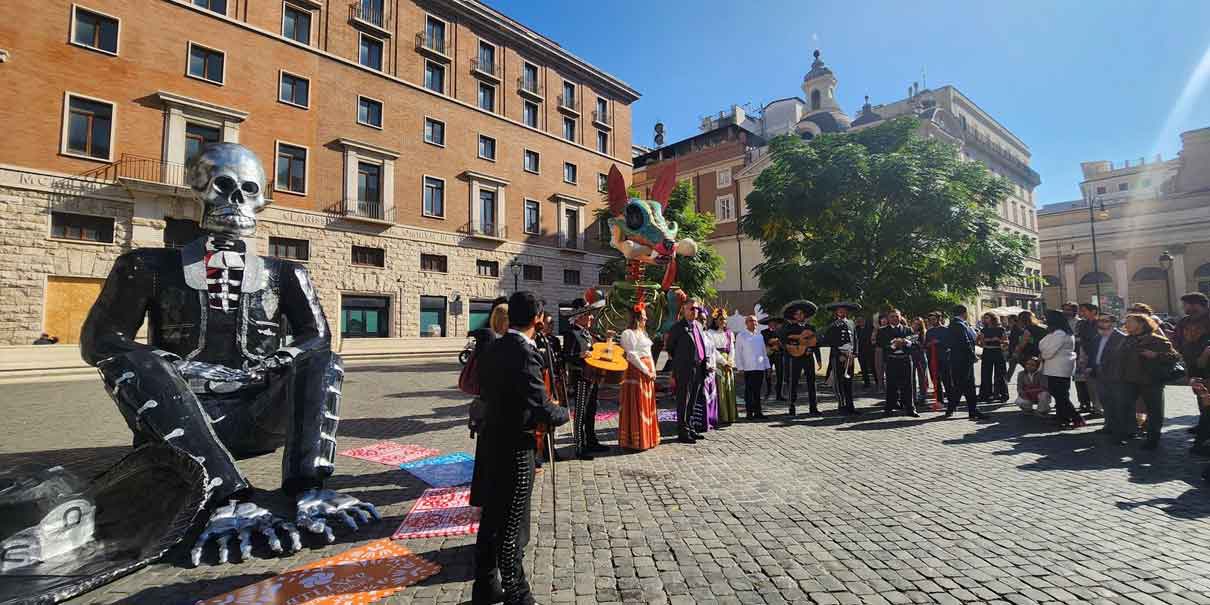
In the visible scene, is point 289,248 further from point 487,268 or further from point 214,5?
point 214,5

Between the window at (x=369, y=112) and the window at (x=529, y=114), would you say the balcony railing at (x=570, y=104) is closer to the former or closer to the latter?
the window at (x=529, y=114)

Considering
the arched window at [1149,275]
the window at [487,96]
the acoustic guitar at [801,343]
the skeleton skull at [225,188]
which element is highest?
the window at [487,96]

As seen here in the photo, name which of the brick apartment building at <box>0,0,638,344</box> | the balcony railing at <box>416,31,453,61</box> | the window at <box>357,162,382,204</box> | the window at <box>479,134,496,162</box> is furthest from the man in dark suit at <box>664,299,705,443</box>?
the balcony railing at <box>416,31,453,61</box>

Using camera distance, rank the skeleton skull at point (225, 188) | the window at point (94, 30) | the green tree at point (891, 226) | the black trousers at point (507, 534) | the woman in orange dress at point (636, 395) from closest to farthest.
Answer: the black trousers at point (507, 534) → the skeleton skull at point (225, 188) → the woman in orange dress at point (636, 395) → the green tree at point (891, 226) → the window at point (94, 30)

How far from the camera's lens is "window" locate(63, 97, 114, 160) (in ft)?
59.9

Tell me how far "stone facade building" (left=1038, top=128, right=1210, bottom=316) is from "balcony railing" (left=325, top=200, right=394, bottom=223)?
164ft

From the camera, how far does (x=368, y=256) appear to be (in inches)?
993

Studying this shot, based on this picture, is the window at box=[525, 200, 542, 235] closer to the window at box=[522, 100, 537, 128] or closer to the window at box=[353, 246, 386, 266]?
the window at box=[522, 100, 537, 128]

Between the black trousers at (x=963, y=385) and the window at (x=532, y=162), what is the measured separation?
27.7 metres

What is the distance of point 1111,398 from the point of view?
23.9 feet

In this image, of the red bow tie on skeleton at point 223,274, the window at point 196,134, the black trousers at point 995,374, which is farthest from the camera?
the window at point 196,134

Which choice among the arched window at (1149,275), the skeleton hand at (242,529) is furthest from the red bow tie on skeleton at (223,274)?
the arched window at (1149,275)

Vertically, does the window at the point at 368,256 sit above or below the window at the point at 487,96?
below

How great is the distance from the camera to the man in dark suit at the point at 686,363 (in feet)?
23.4
